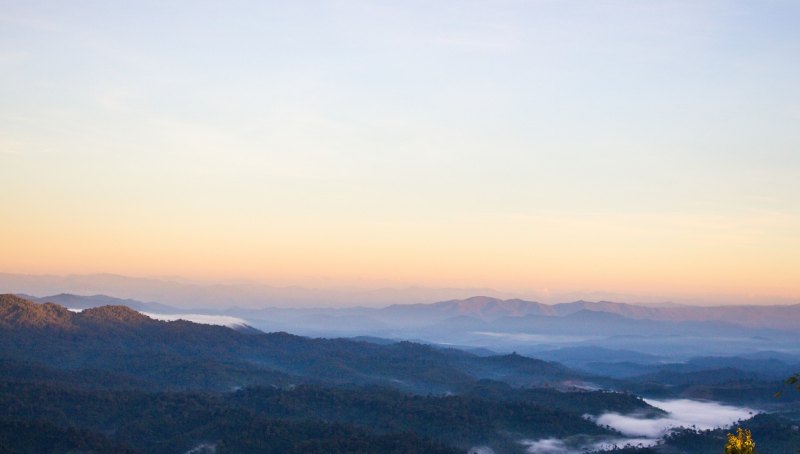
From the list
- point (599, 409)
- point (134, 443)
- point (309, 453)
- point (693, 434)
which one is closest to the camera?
point (309, 453)

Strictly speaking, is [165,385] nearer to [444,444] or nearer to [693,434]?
[444,444]

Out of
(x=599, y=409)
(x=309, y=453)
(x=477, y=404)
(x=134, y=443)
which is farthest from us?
(x=599, y=409)

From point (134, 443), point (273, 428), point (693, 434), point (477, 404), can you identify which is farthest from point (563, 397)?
point (134, 443)

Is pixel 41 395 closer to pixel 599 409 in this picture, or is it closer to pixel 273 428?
pixel 273 428

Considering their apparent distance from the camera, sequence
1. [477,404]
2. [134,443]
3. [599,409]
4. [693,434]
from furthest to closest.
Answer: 1. [599,409]
2. [477,404]
3. [693,434]
4. [134,443]

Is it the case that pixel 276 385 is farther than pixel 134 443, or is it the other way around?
pixel 276 385

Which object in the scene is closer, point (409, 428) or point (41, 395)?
point (41, 395)

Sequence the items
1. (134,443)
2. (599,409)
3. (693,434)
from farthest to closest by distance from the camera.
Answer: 1. (599,409)
2. (693,434)
3. (134,443)

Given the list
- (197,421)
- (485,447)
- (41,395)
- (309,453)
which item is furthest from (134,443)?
(485,447)
